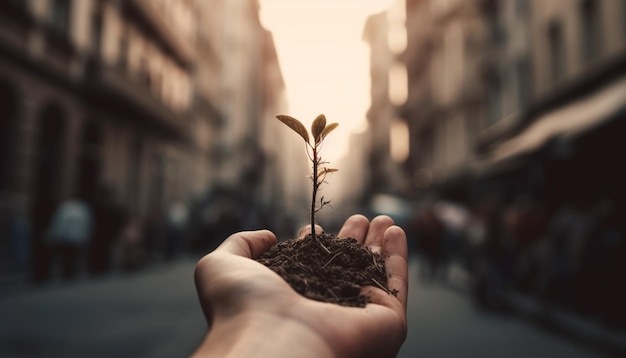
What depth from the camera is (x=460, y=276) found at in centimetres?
1645

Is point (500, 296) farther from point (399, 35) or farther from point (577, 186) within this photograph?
point (399, 35)

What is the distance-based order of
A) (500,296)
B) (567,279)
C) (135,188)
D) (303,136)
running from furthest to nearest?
(135,188) → (500,296) → (567,279) → (303,136)

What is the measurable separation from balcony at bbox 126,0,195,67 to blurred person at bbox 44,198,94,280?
11679 millimetres

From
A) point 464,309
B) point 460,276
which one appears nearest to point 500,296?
point 464,309

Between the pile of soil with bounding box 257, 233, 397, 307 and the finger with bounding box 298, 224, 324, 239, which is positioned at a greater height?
the finger with bounding box 298, 224, 324, 239

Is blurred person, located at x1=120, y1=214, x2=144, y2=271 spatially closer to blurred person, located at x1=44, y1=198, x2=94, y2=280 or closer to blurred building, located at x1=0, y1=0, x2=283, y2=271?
blurred building, located at x1=0, y1=0, x2=283, y2=271

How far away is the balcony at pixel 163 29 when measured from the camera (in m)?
22.5

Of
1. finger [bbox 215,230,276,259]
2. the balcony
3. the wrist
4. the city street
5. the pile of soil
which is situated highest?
the balcony

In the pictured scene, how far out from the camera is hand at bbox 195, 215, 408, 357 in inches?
67.5

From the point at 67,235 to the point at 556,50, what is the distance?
15945 millimetres

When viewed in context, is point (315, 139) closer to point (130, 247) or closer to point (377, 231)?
point (377, 231)

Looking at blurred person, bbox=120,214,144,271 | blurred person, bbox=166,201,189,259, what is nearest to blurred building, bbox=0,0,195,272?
blurred person, bbox=120,214,144,271

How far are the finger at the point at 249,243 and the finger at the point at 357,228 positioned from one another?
1.44 feet

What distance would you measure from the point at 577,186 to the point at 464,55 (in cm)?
1533
